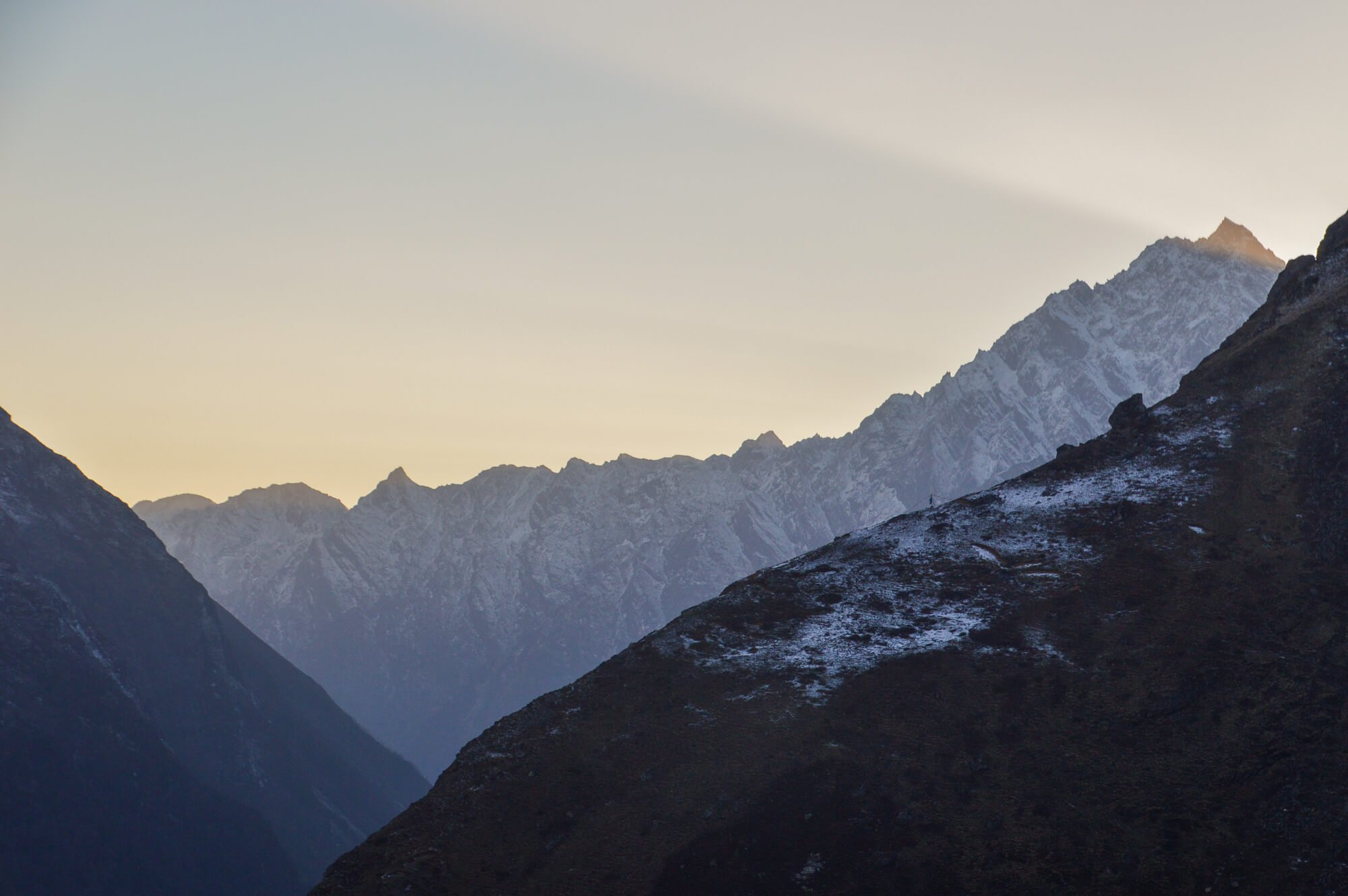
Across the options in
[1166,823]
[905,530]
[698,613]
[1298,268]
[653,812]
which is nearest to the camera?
[1166,823]

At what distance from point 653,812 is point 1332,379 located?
10139cm

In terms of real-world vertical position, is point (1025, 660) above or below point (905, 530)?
below

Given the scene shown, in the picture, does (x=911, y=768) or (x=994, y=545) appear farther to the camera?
(x=994, y=545)

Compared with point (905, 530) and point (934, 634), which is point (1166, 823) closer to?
point (934, 634)

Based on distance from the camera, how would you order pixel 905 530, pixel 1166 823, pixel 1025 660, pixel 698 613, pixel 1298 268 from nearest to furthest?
pixel 1166 823, pixel 1025 660, pixel 698 613, pixel 905 530, pixel 1298 268

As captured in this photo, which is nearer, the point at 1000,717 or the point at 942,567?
the point at 1000,717

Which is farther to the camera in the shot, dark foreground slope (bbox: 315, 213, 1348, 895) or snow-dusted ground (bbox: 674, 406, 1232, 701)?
snow-dusted ground (bbox: 674, 406, 1232, 701)

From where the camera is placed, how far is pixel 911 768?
104250 mm

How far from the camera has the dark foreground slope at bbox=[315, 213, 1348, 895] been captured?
93250 mm

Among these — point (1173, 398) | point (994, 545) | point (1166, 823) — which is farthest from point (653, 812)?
point (1173, 398)

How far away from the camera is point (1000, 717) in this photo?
110 meters

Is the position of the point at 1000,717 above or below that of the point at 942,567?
below

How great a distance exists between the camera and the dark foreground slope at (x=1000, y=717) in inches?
3671

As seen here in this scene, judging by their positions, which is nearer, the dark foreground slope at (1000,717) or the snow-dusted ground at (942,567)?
the dark foreground slope at (1000,717)
